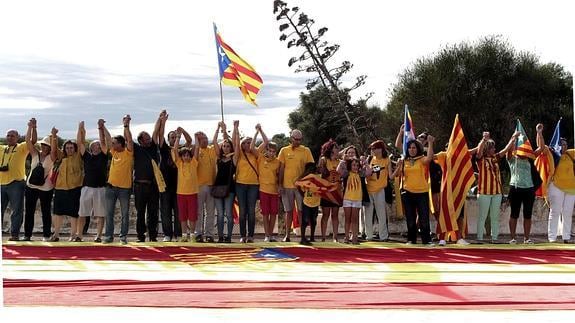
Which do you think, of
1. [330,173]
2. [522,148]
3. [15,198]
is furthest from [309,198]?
[15,198]

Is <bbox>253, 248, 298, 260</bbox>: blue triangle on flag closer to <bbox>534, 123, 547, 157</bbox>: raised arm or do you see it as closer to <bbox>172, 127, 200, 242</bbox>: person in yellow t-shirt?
<bbox>172, 127, 200, 242</bbox>: person in yellow t-shirt

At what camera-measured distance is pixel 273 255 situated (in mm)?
9516

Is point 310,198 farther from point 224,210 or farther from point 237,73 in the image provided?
point 237,73

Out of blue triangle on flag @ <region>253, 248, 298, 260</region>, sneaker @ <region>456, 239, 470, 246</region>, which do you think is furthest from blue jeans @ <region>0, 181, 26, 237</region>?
sneaker @ <region>456, 239, 470, 246</region>

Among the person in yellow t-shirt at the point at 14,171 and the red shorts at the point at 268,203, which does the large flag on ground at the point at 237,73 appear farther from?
the person in yellow t-shirt at the point at 14,171

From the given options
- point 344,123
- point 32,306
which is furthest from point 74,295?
point 344,123

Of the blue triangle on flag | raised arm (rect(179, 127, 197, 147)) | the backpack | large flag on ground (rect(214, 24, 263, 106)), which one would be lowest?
the blue triangle on flag

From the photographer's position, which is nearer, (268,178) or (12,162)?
(12,162)

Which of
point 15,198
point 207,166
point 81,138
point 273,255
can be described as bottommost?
point 273,255

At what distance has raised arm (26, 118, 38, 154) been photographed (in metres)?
11.2

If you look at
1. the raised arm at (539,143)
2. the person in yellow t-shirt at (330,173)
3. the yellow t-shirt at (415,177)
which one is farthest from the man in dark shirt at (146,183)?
the raised arm at (539,143)

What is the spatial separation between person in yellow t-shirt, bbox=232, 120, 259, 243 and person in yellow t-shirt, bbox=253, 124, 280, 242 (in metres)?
0.09

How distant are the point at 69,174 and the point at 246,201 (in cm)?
246

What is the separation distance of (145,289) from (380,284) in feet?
6.72
